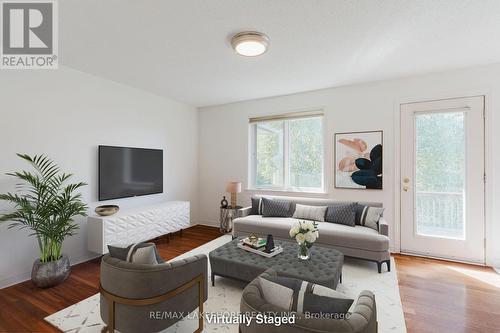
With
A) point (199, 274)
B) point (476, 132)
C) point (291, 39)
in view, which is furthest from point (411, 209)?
point (199, 274)

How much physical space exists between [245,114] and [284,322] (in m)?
4.31

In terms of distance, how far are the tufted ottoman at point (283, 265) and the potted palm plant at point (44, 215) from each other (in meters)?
1.76

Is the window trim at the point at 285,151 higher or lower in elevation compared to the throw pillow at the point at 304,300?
higher

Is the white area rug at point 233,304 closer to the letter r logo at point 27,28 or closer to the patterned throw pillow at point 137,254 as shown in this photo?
the patterned throw pillow at point 137,254

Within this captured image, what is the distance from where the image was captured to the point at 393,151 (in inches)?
144

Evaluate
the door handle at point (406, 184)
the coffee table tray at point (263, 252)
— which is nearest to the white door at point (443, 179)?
the door handle at point (406, 184)

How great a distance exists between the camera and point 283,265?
7.66 ft

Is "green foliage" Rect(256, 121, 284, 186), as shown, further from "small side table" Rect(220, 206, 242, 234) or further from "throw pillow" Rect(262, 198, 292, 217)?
"small side table" Rect(220, 206, 242, 234)

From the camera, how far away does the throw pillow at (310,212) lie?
3662mm

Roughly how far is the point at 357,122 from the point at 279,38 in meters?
2.20

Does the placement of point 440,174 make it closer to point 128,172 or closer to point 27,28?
point 128,172

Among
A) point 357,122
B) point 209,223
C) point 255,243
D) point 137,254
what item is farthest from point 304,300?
point 209,223

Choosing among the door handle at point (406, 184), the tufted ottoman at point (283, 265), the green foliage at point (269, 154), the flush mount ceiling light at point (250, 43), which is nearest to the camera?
the tufted ottoman at point (283, 265)

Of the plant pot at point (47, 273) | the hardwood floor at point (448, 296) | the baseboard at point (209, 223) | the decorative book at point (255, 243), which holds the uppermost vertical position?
the decorative book at point (255, 243)
